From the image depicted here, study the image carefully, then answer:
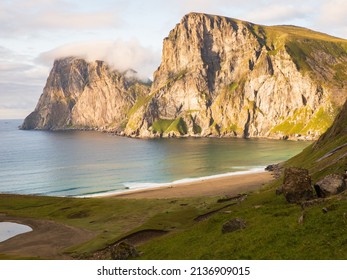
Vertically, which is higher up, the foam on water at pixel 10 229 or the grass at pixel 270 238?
the grass at pixel 270 238

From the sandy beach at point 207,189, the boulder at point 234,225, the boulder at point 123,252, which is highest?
the boulder at point 234,225

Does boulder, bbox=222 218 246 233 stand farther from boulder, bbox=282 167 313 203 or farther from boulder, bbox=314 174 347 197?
boulder, bbox=314 174 347 197

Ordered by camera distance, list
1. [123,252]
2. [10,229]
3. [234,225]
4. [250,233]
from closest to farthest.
A: [250,233], [234,225], [123,252], [10,229]

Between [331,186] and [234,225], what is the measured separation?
41.3 feet

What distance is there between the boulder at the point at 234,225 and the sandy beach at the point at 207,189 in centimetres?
7196

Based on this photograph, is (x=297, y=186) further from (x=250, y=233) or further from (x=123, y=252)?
(x=123, y=252)

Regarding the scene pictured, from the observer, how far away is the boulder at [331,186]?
3975 cm

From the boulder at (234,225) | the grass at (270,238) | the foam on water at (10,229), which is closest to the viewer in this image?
the grass at (270,238)

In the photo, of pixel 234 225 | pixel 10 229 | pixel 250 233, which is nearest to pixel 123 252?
pixel 234 225

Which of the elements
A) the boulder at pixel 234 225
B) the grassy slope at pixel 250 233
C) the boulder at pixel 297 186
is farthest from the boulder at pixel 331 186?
the boulder at pixel 234 225

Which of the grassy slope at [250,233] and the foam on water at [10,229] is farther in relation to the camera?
the foam on water at [10,229]

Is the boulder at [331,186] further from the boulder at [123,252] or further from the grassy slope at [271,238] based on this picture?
the boulder at [123,252]

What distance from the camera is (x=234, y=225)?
122 feet

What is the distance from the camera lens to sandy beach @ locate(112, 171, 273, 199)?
114 meters
